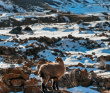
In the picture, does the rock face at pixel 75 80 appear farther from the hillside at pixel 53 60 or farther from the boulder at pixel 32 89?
the boulder at pixel 32 89

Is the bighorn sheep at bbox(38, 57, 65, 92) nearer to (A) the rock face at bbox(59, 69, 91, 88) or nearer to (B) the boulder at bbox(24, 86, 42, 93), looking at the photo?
(B) the boulder at bbox(24, 86, 42, 93)

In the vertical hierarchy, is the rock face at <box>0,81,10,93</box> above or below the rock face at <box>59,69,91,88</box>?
above

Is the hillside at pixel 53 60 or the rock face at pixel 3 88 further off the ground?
the rock face at pixel 3 88

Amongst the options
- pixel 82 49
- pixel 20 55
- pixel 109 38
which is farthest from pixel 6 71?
pixel 109 38

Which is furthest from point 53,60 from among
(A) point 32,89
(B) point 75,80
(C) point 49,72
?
(C) point 49,72

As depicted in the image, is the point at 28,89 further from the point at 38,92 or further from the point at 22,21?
the point at 22,21

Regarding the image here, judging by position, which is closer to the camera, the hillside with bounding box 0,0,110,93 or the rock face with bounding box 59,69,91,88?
the hillside with bounding box 0,0,110,93

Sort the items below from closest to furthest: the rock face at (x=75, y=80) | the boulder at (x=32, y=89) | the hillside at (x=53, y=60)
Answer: the boulder at (x=32, y=89) → the hillside at (x=53, y=60) → the rock face at (x=75, y=80)

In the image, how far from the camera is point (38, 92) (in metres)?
6.44

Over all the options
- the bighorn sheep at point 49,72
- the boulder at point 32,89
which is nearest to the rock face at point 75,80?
the boulder at point 32,89

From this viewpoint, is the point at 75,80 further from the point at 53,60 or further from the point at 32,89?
the point at 53,60

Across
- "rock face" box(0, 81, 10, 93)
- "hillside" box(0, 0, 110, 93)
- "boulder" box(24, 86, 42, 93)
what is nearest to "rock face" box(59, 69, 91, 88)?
"hillside" box(0, 0, 110, 93)

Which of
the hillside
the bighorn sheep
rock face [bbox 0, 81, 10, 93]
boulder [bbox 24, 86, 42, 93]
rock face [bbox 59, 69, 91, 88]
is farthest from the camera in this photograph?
rock face [bbox 59, 69, 91, 88]

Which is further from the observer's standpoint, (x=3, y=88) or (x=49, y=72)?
Answer: (x=3, y=88)
